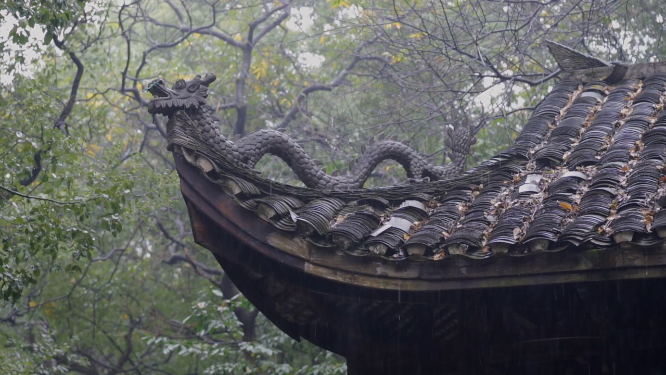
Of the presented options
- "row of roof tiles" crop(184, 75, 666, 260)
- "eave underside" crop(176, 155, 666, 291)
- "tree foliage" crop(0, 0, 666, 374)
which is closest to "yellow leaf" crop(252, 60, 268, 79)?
"tree foliage" crop(0, 0, 666, 374)

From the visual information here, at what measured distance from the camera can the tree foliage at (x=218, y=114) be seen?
8.76 meters

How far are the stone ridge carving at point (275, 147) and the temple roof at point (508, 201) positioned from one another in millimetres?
195

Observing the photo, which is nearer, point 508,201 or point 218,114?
point 508,201

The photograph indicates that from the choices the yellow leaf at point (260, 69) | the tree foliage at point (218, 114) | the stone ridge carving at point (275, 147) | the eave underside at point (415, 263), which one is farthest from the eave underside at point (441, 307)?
the yellow leaf at point (260, 69)

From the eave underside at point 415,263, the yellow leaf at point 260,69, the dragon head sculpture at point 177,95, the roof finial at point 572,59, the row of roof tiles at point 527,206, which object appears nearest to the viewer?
the eave underside at point 415,263

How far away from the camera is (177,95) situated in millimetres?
3654

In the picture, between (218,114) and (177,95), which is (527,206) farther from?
(218,114)

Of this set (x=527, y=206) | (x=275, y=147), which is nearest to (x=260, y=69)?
(x=275, y=147)

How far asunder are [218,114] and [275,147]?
350 inches

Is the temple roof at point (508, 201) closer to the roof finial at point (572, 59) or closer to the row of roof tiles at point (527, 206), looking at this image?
the row of roof tiles at point (527, 206)

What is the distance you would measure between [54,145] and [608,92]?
508 cm

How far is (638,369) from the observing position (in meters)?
3.21

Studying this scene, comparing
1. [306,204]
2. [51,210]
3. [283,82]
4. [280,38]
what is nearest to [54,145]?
[51,210]

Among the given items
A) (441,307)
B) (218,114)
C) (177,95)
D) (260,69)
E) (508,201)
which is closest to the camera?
(441,307)
